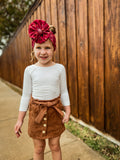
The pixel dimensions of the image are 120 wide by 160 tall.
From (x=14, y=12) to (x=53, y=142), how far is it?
55.2ft

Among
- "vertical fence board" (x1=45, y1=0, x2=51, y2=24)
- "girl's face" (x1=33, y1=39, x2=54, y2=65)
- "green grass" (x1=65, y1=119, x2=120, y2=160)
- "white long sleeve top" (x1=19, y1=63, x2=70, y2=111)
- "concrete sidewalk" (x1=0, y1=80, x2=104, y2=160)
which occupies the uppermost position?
"vertical fence board" (x1=45, y1=0, x2=51, y2=24)

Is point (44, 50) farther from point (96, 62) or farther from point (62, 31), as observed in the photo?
point (62, 31)

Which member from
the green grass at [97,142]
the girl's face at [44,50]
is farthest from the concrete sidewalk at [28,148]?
the girl's face at [44,50]

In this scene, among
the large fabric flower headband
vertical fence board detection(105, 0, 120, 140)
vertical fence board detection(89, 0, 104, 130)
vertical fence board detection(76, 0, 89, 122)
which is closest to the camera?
the large fabric flower headband

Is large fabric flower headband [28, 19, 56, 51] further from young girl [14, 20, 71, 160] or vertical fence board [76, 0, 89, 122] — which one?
vertical fence board [76, 0, 89, 122]

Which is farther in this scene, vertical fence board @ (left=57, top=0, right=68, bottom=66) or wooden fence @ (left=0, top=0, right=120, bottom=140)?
vertical fence board @ (left=57, top=0, right=68, bottom=66)

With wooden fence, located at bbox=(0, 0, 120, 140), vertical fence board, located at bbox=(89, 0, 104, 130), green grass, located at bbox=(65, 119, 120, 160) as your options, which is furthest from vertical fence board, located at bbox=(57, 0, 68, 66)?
green grass, located at bbox=(65, 119, 120, 160)

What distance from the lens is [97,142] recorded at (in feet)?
6.49

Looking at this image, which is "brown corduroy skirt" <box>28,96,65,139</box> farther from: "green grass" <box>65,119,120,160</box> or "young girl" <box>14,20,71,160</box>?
"green grass" <box>65,119,120,160</box>

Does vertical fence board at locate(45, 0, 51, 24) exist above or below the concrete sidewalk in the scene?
above

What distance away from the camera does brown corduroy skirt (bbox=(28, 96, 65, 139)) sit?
1342 mm

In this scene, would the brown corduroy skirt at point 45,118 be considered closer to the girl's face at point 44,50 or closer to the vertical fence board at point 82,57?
the girl's face at point 44,50

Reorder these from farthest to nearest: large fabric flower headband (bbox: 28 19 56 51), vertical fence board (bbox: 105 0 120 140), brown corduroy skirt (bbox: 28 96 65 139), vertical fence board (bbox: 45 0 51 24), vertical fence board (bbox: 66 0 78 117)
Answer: vertical fence board (bbox: 45 0 51 24) < vertical fence board (bbox: 66 0 78 117) < vertical fence board (bbox: 105 0 120 140) < brown corduroy skirt (bbox: 28 96 65 139) < large fabric flower headband (bbox: 28 19 56 51)

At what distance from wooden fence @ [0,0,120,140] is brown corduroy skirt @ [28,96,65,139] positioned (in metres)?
0.85
